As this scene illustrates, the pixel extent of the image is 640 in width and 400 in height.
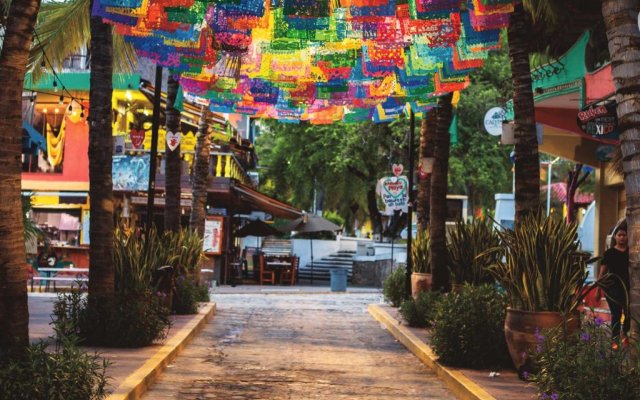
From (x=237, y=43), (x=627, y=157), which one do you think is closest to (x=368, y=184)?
(x=237, y=43)

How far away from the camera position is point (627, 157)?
823 cm

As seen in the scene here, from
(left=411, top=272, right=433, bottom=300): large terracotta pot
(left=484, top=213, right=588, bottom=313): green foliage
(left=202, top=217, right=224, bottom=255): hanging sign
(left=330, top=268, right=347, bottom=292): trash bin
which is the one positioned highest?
(left=202, top=217, right=224, bottom=255): hanging sign

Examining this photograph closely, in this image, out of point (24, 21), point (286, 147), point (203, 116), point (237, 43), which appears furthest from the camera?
point (286, 147)

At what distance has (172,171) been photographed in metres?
21.9

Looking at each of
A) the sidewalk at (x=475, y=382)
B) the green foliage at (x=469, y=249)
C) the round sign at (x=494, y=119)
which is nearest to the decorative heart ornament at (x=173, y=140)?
the green foliage at (x=469, y=249)

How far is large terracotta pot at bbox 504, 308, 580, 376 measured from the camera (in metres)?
11.2

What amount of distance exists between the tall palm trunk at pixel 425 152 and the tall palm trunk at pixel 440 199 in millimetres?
2496

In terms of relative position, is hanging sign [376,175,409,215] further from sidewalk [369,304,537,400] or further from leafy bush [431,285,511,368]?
leafy bush [431,285,511,368]

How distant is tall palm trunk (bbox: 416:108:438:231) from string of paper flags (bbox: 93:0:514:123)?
1.32m

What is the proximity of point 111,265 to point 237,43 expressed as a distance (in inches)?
203

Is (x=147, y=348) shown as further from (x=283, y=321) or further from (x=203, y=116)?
(x=203, y=116)

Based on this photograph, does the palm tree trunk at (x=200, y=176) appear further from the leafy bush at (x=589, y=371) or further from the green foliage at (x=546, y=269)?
the leafy bush at (x=589, y=371)

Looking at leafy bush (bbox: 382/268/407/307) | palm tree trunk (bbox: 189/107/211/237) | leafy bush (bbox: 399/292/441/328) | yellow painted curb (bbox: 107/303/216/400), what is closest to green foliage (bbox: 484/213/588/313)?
yellow painted curb (bbox: 107/303/216/400)

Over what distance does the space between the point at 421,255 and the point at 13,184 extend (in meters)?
16.0
